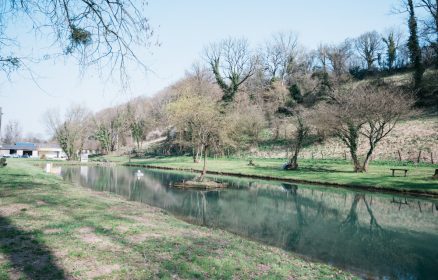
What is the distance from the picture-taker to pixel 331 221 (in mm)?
17016

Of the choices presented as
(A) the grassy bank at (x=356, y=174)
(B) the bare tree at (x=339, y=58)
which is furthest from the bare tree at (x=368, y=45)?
(A) the grassy bank at (x=356, y=174)

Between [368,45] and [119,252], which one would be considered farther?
[368,45]

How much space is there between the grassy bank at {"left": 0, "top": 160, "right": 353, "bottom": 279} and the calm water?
261cm

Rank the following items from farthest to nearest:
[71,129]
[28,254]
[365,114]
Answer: [71,129] < [365,114] < [28,254]

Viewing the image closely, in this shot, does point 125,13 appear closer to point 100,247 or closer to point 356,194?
point 100,247

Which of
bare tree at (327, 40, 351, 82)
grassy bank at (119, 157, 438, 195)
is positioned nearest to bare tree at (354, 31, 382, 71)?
bare tree at (327, 40, 351, 82)

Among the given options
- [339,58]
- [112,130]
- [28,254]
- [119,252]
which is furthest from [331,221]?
[112,130]

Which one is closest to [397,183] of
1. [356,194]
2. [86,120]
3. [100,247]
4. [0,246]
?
[356,194]

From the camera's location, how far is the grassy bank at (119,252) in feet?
21.1

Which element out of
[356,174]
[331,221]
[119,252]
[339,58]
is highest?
[339,58]

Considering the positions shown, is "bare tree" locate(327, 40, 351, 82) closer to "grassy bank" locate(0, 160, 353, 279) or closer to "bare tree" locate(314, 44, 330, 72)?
"bare tree" locate(314, 44, 330, 72)

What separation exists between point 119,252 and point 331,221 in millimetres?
12378

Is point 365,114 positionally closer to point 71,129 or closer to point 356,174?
point 356,174

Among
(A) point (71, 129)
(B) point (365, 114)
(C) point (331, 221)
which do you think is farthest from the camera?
(A) point (71, 129)
